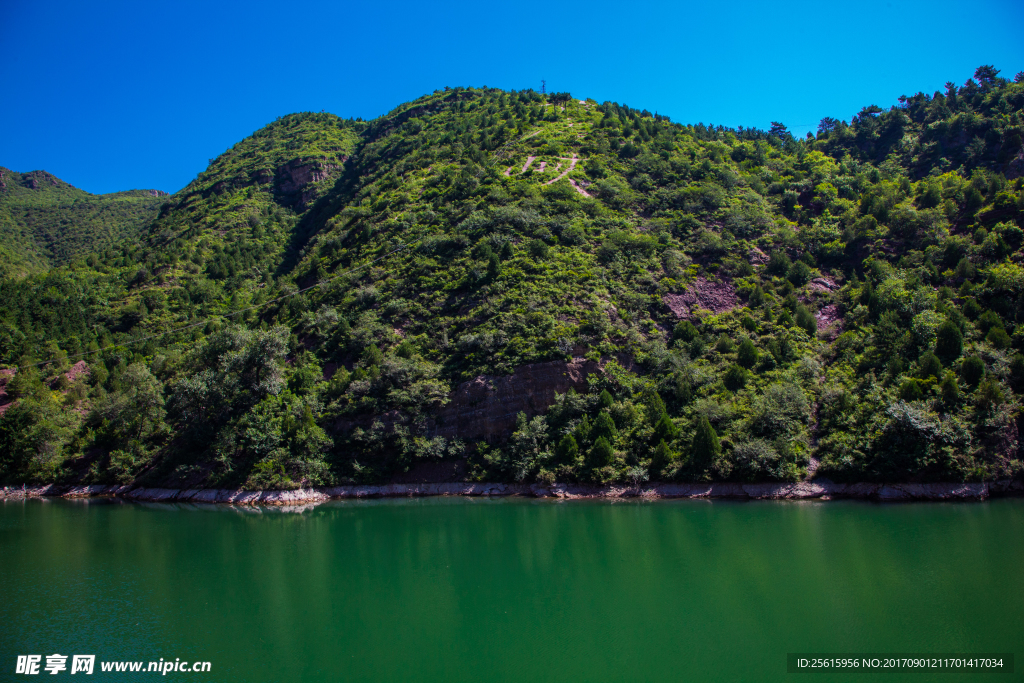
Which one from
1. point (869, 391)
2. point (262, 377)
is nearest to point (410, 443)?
point (262, 377)

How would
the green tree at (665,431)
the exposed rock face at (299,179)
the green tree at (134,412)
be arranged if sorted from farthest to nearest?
1. the exposed rock face at (299,179)
2. the green tree at (134,412)
3. the green tree at (665,431)

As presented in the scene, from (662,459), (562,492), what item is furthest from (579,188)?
(562,492)

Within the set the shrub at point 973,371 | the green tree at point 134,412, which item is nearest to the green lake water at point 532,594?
the shrub at point 973,371

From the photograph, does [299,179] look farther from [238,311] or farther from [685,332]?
[685,332]

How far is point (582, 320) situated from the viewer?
51.8 metres

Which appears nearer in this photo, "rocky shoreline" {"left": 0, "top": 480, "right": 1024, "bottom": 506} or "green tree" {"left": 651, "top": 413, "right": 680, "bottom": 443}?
"rocky shoreline" {"left": 0, "top": 480, "right": 1024, "bottom": 506}

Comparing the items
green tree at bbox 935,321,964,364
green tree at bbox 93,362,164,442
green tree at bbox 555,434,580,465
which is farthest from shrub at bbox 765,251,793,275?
green tree at bbox 93,362,164,442

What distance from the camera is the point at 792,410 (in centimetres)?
4066

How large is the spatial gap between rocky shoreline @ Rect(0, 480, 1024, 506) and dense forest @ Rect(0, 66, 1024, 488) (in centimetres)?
88

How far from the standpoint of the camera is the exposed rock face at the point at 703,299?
56.4 metres

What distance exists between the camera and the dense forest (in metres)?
40.2

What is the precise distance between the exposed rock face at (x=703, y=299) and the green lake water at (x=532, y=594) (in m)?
27.5

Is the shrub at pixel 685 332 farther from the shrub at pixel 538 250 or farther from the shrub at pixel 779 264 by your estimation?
the shrub at pixel 538 250

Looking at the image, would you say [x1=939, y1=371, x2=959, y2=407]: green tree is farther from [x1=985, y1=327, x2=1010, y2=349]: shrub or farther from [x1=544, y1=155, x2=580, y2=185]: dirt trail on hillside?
[x1=544, y1=155, x2=580, y2=185]: dirt trail on hillside
